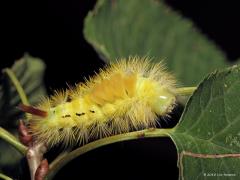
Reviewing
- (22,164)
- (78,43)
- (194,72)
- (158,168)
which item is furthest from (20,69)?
(78,43)

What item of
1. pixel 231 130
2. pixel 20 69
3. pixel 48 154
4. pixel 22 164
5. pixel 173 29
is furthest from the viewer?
pixel 173 29

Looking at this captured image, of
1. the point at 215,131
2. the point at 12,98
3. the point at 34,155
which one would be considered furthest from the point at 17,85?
the point at 215,131

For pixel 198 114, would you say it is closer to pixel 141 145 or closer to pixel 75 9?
pixel 141 145

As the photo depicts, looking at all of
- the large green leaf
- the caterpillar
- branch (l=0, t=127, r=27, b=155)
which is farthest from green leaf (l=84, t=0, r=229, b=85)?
branch (l=0, t=127, r=27, b=155)

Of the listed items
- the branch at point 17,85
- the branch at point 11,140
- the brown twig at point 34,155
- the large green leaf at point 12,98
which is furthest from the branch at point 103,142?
the large green leaf at point 12,98

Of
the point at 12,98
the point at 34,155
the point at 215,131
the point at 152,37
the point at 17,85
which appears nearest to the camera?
the point at 215,131

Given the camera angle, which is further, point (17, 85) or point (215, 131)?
point (17, 85)

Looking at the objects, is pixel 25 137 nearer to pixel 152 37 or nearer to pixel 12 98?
pixel 12 98

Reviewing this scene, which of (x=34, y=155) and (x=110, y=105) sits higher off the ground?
(x=110, y=105)
